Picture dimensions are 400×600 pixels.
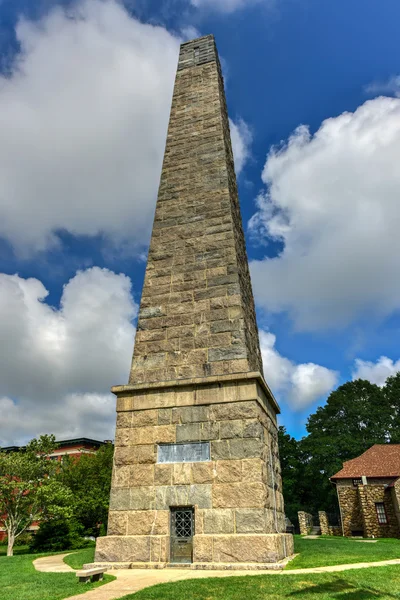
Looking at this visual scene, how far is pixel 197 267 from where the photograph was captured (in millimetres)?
9336

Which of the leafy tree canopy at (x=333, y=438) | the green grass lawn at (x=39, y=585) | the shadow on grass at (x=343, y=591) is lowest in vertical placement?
the green grass lawn at (x=39, y=585)

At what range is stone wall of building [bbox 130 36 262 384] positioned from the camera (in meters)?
8.30

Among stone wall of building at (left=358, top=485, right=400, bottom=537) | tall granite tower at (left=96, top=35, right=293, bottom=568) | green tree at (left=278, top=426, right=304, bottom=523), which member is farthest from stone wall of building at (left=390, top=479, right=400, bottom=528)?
tall granite tower at (left=96, top=35, right=293, bottom=568)

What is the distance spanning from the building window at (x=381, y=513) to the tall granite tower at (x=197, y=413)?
63.0 ft

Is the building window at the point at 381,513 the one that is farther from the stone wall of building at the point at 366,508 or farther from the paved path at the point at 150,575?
the paved path at the point at 150,575

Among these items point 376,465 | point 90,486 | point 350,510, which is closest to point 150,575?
point 90,486

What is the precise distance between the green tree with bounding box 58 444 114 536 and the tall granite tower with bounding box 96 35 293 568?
14476 mm

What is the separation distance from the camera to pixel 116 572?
6.46 metres

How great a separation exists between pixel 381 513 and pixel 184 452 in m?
21.8

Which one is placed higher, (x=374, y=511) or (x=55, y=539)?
(x=374, y=511)

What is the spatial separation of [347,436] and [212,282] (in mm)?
36058

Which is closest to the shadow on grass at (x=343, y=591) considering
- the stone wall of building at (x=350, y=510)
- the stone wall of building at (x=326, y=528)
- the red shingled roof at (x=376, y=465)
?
the red shingled roof at (x=376, y=465)

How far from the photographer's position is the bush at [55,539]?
52.4 ft

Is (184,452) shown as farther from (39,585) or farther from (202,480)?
(39,585)
